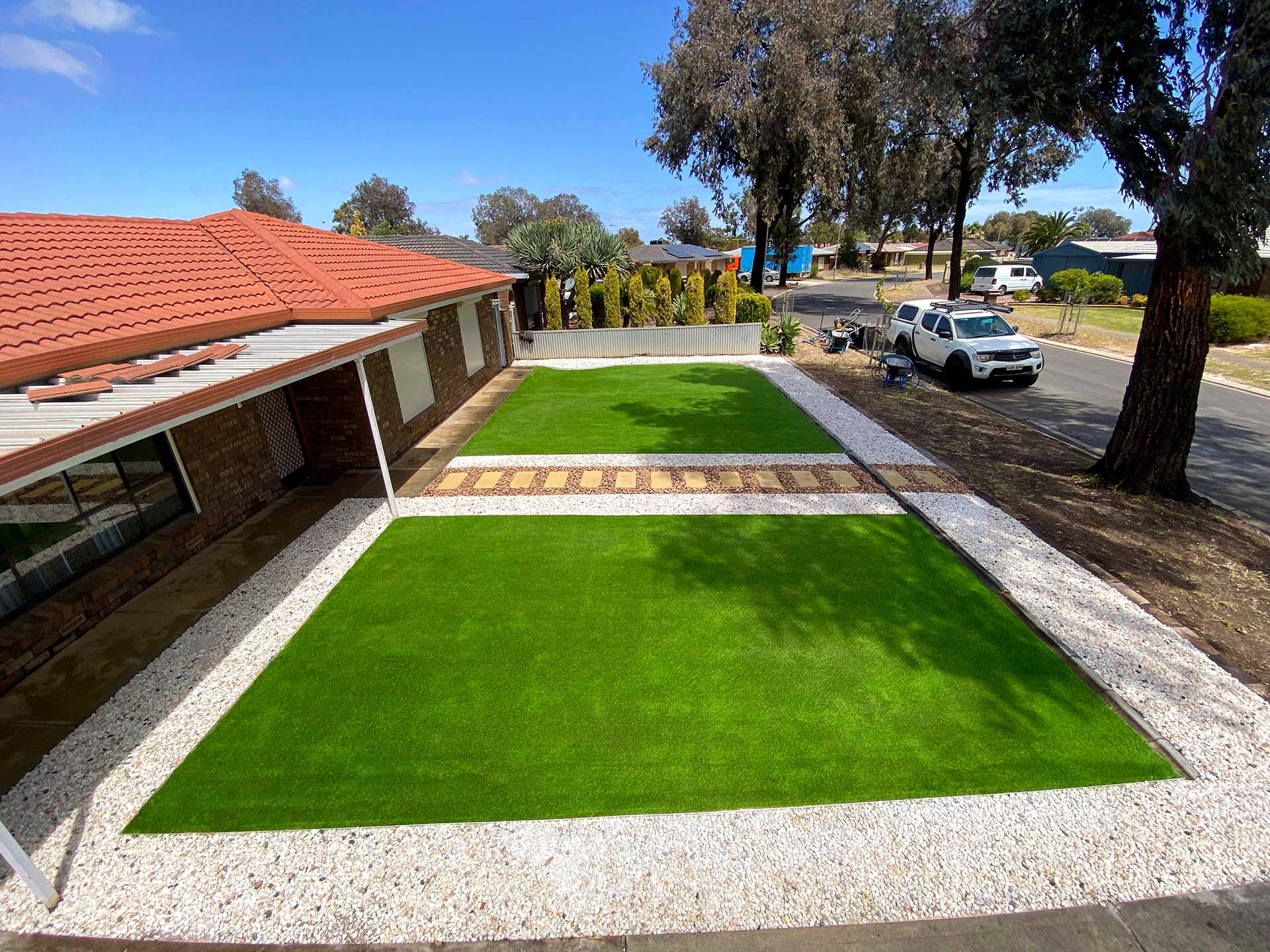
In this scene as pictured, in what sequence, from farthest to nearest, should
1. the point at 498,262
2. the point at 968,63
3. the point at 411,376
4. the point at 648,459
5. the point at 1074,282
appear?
the point at 1074,282 < the point at 498,262 < the point at 411,376 < the point at 648,459 < the point at 968,63

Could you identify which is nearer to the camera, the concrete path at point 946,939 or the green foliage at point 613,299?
the concrete path at point 946,939

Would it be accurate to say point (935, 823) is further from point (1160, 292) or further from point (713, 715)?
point (1160, 292)

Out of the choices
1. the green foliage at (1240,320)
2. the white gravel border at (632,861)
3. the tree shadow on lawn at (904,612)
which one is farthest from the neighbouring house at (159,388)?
the green foliage at (1240,320)

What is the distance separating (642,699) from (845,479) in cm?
574

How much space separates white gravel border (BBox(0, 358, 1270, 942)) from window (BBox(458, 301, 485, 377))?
11584 millimetres

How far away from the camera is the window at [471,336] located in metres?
14.3

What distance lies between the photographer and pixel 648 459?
9805mm

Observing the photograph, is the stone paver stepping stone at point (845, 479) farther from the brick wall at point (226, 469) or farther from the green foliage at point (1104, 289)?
the green foliage at point (1104, 289)

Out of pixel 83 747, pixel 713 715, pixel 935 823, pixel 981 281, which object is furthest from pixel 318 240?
pixel 981 281

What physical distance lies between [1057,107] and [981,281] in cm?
3043

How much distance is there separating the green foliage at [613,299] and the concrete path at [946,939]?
1788 centimetres

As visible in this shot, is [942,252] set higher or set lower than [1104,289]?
higher

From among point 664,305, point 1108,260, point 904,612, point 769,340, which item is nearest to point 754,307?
point 769,340

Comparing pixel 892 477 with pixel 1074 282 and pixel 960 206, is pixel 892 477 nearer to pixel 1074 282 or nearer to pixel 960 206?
pixel 960 206
